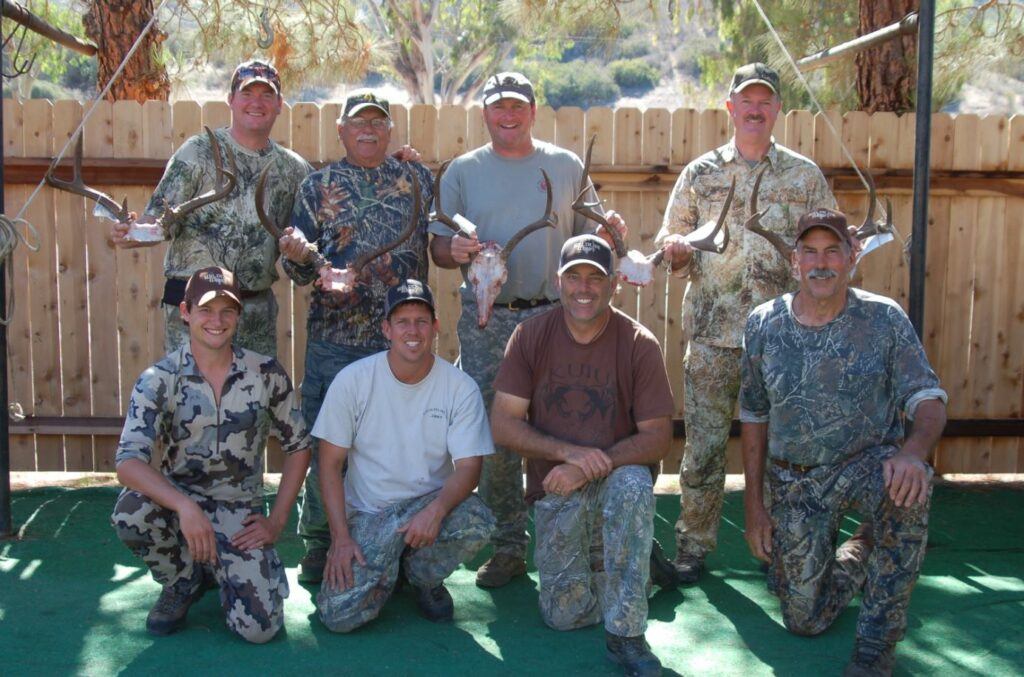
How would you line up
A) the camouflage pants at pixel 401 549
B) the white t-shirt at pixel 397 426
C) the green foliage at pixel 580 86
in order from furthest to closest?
the green foliage at pixel 580 86
the white t-shirt at pixel 397 426
the camouflage pants at pixel 401 549

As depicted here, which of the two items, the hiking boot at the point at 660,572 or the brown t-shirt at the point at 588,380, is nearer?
the brown t-shirt at the point at 588,380

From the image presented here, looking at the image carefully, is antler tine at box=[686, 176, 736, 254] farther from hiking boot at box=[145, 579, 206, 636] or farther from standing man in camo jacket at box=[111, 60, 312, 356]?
hiking boot at box=[145, 579, 206, 636]

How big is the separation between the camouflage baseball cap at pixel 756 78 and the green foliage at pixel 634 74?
173 feet

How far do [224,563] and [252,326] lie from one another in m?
1.35

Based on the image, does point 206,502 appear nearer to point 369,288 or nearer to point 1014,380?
point 369,288

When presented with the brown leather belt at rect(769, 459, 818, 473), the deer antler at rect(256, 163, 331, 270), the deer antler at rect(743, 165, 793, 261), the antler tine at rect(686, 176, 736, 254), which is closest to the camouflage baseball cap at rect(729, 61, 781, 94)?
the deer antler at rect(743, 165, 793, 261)

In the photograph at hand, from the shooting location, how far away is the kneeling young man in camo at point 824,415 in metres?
4.50

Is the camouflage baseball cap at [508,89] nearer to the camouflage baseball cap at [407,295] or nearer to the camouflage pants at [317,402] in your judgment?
the camouflage baseball cap at [407,295]

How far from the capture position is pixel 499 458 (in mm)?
5480

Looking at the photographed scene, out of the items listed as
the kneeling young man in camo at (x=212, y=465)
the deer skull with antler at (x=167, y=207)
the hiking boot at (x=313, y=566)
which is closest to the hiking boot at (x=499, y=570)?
the hiking boot at (x=313, y=566)

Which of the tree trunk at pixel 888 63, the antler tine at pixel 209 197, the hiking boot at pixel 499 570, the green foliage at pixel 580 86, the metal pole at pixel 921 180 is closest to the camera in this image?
the antler tine at pixel 209 197

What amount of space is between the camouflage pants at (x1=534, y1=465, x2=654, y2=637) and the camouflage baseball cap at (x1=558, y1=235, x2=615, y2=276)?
0.85 m

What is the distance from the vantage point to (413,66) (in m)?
25.6

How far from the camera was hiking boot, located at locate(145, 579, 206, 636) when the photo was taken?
15.1 feet
